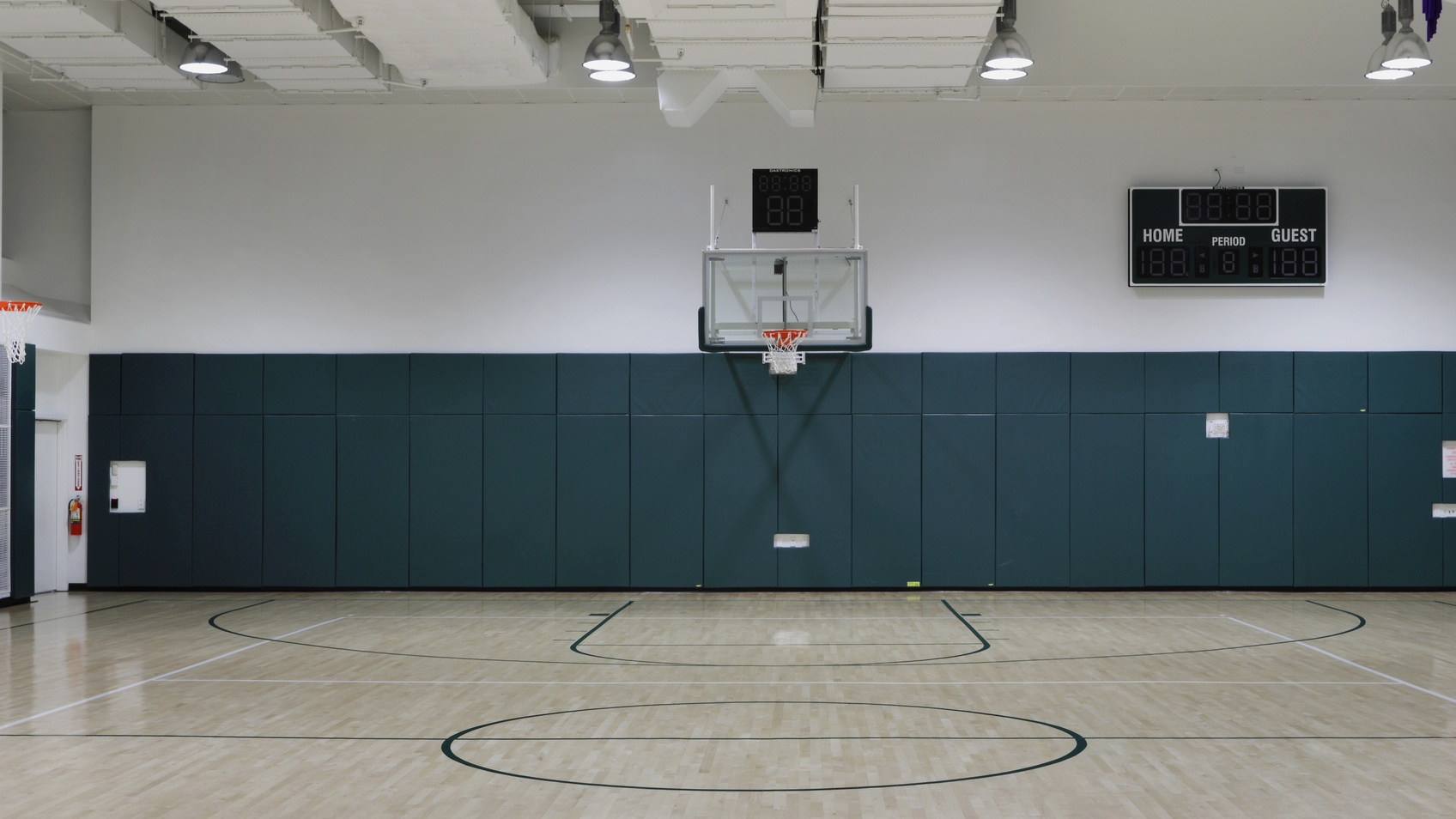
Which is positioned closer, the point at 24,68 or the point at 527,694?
the point at 527,694

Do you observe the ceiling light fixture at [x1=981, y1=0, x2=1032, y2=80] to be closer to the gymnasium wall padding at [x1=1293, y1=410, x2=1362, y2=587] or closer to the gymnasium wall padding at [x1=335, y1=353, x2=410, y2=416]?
the gymnasium wall padding at [x1=1293, y1=410, x2=1362, y2=587]

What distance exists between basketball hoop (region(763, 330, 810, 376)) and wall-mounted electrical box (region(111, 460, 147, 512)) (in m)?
7.61

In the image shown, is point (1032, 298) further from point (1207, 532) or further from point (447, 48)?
point (447, 48)

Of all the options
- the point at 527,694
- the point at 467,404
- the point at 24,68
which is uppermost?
the point at 24,68

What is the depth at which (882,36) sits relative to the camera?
1034 centimetres

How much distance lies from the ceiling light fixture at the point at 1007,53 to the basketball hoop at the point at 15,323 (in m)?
9.52

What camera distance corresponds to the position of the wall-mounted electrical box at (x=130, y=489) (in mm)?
13336

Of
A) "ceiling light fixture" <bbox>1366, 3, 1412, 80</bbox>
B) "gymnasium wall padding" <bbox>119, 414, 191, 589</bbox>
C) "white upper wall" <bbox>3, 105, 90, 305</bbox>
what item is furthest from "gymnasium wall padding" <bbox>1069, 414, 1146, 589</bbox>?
"white upper wall" <bbox>3, 105, 90, 305</bbox>

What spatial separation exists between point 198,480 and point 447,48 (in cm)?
624

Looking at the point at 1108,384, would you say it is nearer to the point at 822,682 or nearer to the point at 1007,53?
the point at 1007,53

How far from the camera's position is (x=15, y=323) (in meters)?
11.2

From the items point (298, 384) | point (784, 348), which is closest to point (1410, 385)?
point (784, 348)

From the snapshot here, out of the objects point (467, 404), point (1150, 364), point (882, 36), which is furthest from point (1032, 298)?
point (467, 404)

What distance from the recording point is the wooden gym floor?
17.6 feet
